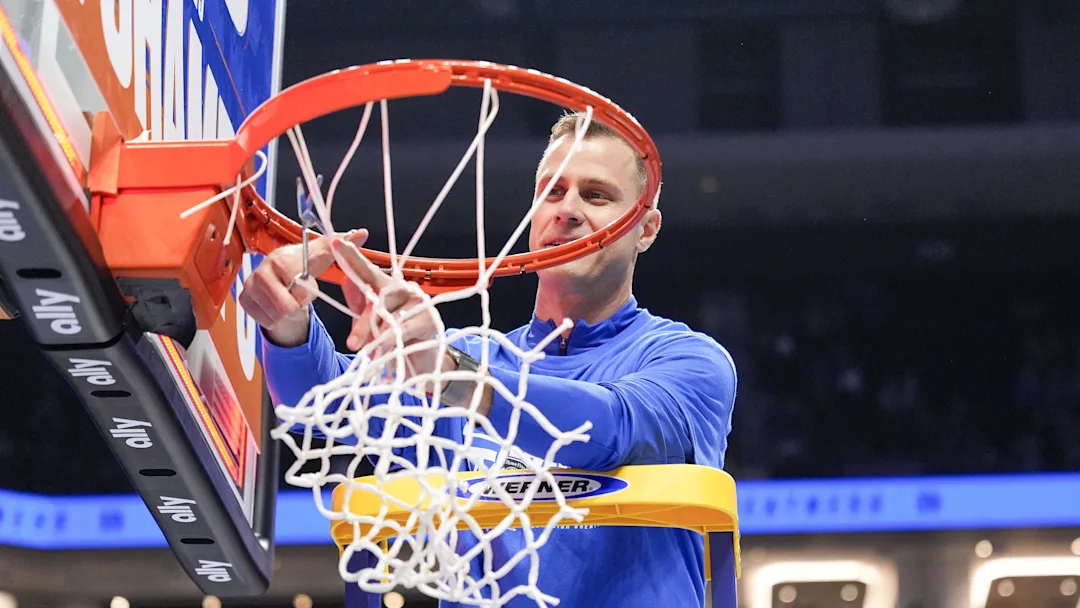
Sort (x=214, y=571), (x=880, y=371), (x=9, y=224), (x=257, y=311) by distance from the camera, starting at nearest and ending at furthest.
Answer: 1. (x=9, y=224)
2. (x=257, y=311)
3. (x=214, y=571)
4. (x=880, y=371)

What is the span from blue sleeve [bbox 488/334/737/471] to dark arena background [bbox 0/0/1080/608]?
7.94 ft

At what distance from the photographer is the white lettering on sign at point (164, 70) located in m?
1.24

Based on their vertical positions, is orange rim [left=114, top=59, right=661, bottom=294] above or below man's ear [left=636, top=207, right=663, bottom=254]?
above

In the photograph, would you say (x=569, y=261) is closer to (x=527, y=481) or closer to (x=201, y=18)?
(x=527, y=481)

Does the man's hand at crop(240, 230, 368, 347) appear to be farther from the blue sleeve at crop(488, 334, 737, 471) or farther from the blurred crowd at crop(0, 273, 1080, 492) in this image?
the blurred crowd at crop(0, 273, 1080, 492)

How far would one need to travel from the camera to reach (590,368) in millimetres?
1544

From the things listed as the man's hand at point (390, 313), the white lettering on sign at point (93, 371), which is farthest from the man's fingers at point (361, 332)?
the white lettering on sign at point (93, 371)

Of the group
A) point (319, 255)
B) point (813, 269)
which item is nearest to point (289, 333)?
point (319, 255)

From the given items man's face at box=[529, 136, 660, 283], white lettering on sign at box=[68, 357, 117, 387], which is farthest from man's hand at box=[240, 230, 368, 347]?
man's face at box=[529, 136, 660, 283]

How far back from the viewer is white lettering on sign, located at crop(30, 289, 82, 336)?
3.49ft

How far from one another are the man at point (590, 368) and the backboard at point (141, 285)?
0.12 meters

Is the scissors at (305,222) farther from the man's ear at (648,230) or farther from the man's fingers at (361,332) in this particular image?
the man's ear at (648,230)

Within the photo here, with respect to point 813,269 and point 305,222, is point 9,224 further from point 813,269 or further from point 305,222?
point 813,269

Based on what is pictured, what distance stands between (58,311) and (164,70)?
1.33 ft
